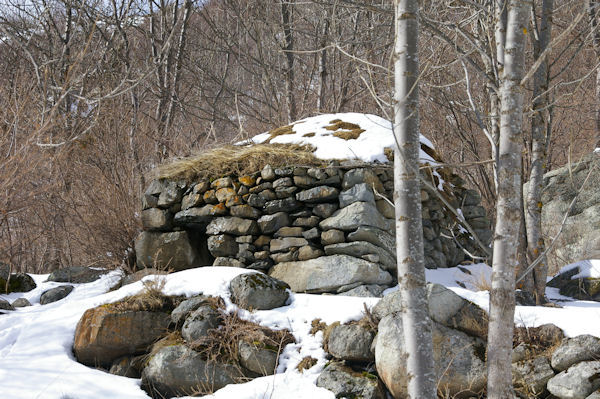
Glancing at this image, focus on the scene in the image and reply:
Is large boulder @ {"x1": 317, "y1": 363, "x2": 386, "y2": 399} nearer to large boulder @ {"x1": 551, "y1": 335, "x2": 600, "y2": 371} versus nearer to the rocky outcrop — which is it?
large boulder @ {"x1": 551, "y1": 335, "x2": 600, "y2": 371}

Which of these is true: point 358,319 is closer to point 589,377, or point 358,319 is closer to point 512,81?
point 589,377

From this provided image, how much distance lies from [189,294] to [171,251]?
142 cm

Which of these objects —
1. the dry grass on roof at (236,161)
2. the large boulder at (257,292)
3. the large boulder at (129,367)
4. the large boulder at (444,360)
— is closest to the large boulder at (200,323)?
the large boulder at (257,292)

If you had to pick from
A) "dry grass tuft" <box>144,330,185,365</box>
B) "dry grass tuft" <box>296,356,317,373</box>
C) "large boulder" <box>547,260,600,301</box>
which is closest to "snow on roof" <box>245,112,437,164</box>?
"large boulder" <box>547,260,600,301</box>

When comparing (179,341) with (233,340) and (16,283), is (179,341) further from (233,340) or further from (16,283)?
(16,283)

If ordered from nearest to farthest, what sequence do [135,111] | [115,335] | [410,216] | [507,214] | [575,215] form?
[507,214] → [410,216] → [115,335] → [575,215] → [135,111]

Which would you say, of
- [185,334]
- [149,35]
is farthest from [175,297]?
[149,35]

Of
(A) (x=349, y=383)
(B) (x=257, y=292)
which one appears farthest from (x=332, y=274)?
(A) (x=349, y=383)

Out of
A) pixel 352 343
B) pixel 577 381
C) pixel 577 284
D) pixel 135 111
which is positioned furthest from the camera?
pixel 135 111

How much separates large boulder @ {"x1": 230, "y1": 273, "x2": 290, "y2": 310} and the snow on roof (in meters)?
1.80

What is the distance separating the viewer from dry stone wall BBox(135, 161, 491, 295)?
17.9ft

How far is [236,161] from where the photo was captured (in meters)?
6.27

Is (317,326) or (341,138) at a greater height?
(341,138)

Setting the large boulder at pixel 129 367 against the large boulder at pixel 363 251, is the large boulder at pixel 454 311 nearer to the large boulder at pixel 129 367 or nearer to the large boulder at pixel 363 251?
the large boulder at pixel 363 251
